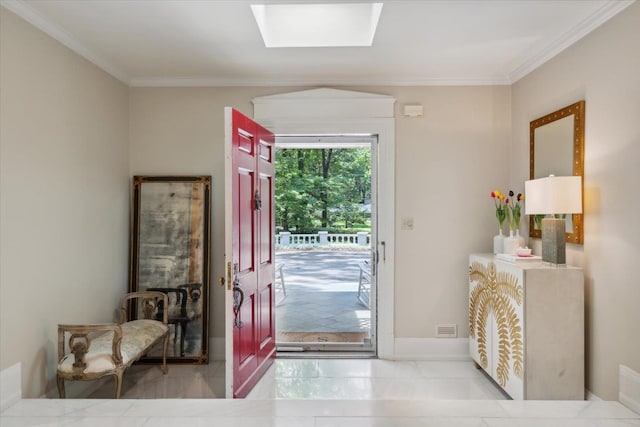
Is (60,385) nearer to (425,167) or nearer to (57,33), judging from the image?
(57,33)

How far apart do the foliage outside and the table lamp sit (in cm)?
852

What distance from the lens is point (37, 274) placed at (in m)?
2.45

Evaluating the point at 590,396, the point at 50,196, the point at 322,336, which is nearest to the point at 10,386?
the point at 50,196

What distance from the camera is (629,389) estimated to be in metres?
2.15

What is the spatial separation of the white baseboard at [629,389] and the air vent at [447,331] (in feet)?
4.74

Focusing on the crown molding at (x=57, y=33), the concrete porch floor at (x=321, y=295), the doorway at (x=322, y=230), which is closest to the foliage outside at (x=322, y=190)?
the doorway at (x=322, y=230)

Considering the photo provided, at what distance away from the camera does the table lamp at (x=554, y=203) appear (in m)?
2.41

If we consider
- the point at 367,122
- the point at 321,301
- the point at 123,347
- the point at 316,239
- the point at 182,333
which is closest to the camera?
the point at 123,347

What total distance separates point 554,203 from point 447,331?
1.67 meters

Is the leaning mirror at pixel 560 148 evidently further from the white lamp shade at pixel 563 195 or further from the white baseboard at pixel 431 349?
the white baseboard at pixel 431 349

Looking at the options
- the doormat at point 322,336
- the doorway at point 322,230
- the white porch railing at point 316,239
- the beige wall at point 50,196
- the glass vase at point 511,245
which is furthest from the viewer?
the white porch railing at point 316,239

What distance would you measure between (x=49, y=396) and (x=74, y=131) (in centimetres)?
177

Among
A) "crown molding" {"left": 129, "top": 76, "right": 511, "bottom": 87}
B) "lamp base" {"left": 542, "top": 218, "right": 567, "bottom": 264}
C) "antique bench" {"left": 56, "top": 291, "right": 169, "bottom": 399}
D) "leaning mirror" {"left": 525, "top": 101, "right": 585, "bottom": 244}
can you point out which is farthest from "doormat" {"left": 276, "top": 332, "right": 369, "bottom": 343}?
"crown molding" {"left": 129, "top": 76, "right": 511, "bottom": 87}

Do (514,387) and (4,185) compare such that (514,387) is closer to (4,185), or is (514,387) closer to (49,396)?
(49,396)
